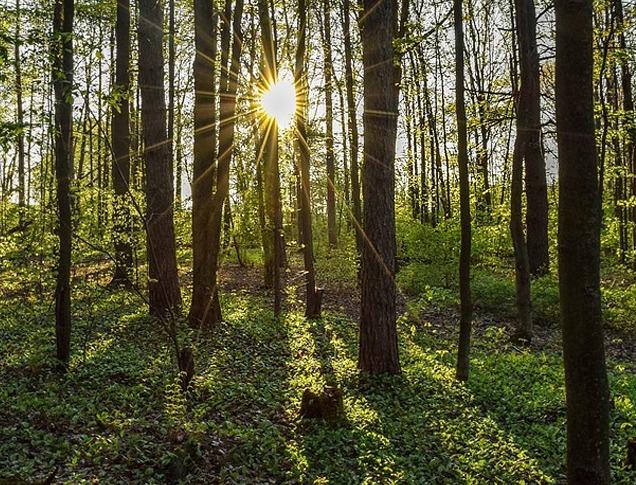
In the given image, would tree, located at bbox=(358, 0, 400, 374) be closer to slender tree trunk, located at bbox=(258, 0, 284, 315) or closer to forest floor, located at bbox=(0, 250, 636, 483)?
forest floor, located at bbox=(0, 250, 636, 483)

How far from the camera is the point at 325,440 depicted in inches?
250

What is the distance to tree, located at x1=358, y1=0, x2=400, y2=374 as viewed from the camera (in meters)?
8.16

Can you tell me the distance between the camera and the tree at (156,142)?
36.7 feet

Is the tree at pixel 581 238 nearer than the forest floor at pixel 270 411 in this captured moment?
Yes

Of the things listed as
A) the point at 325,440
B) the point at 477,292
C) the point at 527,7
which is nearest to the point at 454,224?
the point at 477,292

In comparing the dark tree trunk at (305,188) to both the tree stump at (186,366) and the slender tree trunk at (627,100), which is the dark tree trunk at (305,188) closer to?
the tree stump at (186,366)

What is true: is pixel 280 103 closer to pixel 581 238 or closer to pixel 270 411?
pixel 270 411

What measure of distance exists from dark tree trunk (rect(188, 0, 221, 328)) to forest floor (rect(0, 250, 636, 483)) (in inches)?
28.3

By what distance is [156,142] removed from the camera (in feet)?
37.3

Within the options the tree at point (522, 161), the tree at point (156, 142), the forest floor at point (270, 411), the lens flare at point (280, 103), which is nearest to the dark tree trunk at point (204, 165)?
the tree at point (156, 142)

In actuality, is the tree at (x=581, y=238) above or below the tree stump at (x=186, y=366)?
above

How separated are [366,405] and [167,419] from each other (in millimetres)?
2910

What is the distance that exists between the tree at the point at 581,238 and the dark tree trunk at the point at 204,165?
8114mm

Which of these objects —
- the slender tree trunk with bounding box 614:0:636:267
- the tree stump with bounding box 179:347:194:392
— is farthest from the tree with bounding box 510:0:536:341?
the tree stump with bounding box 179:347:194:392
